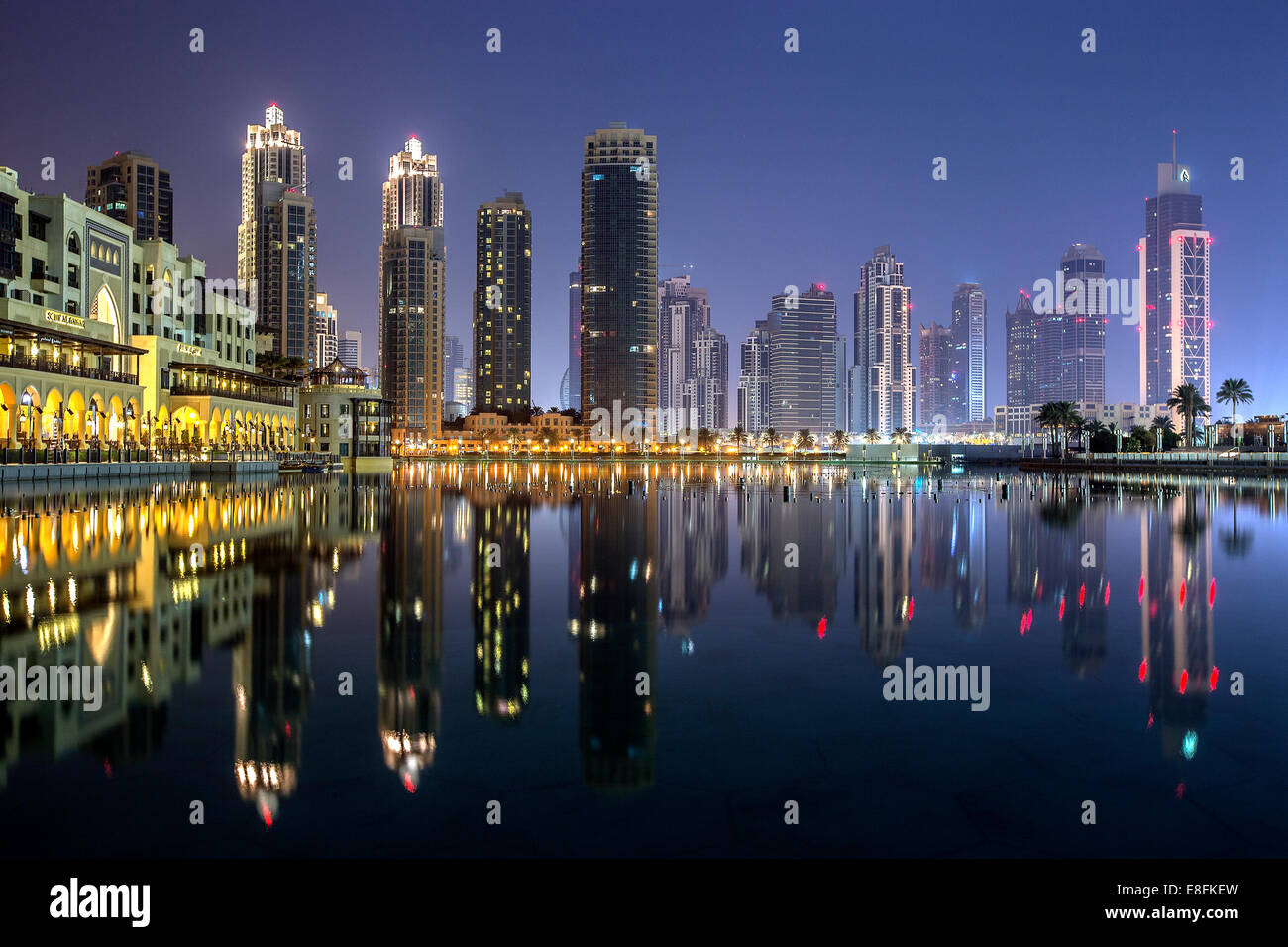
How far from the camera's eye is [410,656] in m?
9.29

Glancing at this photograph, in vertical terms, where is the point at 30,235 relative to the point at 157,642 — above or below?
above

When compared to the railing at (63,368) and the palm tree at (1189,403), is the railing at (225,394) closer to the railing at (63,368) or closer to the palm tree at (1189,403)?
the railing at (63,368)

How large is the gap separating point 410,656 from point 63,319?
7408 centimetres

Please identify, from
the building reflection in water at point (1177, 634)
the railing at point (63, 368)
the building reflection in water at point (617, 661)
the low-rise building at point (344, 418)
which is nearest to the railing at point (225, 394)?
the low-rise building at point (344, 418)

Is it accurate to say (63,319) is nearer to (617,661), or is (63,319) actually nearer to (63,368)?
(63,368)

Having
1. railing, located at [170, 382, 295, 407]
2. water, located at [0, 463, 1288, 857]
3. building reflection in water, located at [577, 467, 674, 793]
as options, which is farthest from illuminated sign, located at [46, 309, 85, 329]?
building reflection in water, located at [577, 467, 674, 793]

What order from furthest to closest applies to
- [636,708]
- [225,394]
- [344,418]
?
1. [344,418]
2. [225,394]
3. [636,708]

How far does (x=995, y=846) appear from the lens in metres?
4.87

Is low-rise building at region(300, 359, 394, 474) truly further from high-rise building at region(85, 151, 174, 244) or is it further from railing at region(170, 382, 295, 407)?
high-rise building at region(85, 151, 174, 244)

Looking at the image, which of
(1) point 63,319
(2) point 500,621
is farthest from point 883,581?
(1) point 63,319

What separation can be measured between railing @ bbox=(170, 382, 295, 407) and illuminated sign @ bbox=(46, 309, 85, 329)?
12.7 meters

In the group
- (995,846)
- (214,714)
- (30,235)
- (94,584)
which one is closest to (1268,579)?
(995,846)
